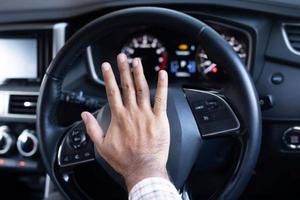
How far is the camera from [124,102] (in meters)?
1.06

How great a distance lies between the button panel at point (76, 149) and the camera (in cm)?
127

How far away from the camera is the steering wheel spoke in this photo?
117 centimetres

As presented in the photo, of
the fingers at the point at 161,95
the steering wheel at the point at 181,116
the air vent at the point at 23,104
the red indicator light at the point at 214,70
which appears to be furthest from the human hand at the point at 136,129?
the air vent at the point at 23,104

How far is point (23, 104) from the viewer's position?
156cm

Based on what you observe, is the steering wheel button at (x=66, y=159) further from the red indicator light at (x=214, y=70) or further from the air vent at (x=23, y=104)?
the red indicator light at (x=214, y=70)

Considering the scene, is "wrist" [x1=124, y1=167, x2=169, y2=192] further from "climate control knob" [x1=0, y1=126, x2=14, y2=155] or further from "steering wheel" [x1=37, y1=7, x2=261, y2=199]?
"climate control knob" [x1=0, y1=126, x2=14, y2=155]

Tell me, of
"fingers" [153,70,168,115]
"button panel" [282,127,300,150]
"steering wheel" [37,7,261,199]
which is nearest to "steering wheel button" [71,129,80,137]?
"steering wheel" [37,7,261,199]

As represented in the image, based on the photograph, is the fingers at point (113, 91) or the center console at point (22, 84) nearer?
the fingers at point (113, 91)

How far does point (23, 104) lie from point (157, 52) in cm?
40

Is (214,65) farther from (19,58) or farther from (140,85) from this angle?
(19,58)

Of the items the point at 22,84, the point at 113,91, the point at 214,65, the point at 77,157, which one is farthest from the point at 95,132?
the point at 22,84

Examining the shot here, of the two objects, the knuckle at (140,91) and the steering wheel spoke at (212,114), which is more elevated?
the knuckle at (140,91)

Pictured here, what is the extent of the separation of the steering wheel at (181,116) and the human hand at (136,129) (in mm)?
159

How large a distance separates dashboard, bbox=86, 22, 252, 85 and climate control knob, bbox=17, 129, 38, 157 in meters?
0.24
